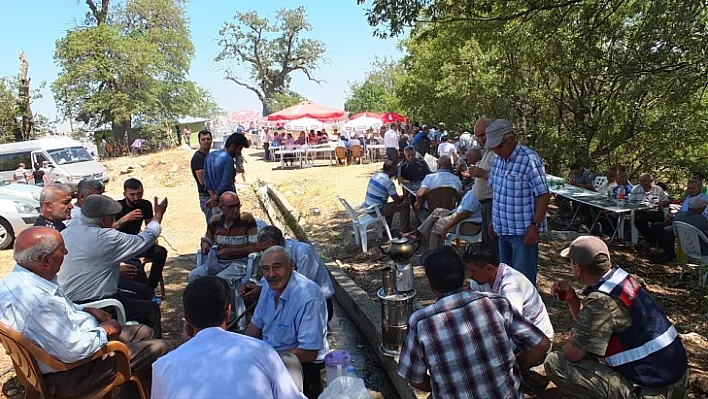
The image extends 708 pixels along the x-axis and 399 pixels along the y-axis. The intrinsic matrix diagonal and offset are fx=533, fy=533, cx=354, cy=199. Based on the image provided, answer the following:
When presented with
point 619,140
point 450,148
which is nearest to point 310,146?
point 450,148

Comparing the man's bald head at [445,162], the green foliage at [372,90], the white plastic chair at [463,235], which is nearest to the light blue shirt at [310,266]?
the white plastic chair at [463,235]

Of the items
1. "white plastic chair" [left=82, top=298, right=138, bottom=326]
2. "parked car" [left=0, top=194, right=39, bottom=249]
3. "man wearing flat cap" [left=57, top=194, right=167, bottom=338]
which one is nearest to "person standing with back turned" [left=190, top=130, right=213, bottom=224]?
"man wearing flat cap" [left=57, top=194, right=167, bottom=338]

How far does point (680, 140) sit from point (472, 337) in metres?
9.79

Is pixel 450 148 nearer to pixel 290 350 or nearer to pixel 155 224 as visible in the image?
pixel 155 224

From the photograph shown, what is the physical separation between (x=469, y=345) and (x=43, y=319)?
2.21 m

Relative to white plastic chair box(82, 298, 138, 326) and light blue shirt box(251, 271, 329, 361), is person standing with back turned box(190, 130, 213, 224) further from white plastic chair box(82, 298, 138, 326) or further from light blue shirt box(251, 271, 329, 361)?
light blue shirt box(251, 271, 329, 361)

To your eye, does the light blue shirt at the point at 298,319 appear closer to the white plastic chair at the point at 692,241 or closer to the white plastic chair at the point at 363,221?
the white plastic chair at the point at 363,221

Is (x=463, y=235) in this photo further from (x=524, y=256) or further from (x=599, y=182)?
(x=599, y=182)

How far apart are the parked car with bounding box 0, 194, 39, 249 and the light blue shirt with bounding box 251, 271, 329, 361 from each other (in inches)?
308

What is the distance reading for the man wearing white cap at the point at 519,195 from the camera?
163 inches

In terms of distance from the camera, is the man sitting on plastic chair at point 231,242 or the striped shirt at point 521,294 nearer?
the striped shirt at point 521,294

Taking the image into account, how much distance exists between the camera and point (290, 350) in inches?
129

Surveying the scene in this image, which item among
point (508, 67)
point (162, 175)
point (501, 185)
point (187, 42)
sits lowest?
point (162, 175)

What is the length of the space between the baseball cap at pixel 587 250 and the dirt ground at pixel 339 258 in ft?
3.59
